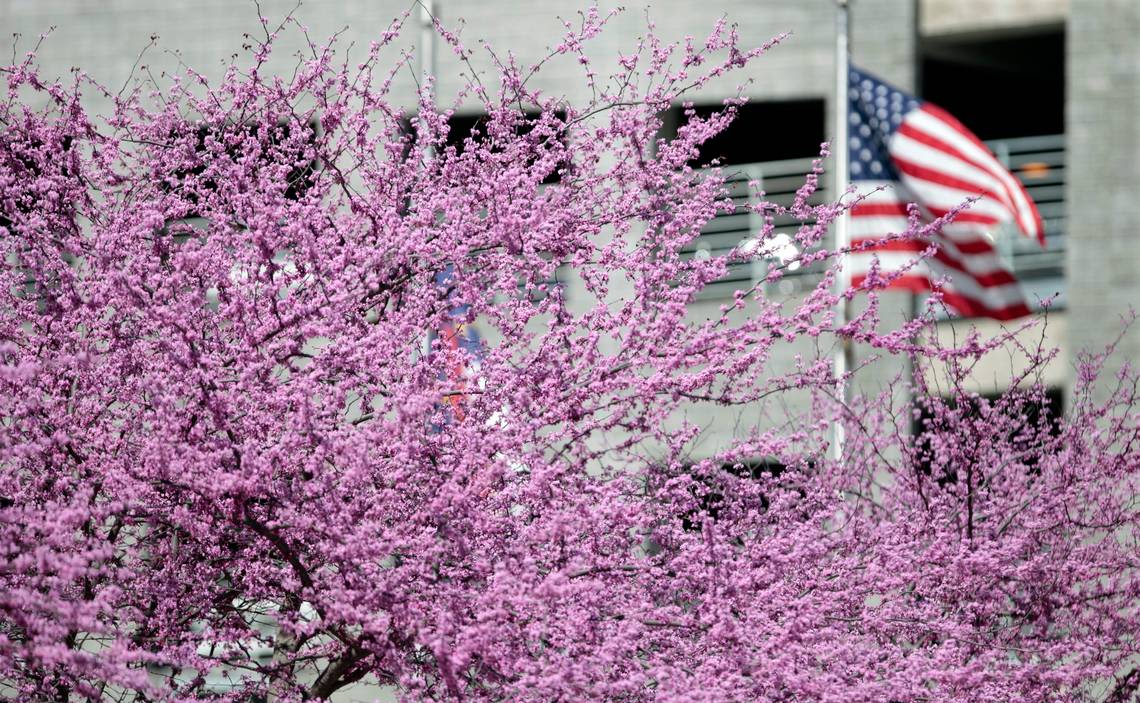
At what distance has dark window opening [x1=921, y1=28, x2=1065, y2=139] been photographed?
2194 cm

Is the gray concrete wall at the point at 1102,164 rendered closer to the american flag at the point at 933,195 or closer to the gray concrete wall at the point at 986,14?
the gray concrete wall at the point at 986,14

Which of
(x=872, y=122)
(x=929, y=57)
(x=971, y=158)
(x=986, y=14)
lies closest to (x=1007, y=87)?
(x=929, y=57)

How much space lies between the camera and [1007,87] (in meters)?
24.6

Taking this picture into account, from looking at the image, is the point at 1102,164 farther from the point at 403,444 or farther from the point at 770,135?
the point at 403,444

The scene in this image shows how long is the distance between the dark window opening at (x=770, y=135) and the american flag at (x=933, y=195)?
626cm

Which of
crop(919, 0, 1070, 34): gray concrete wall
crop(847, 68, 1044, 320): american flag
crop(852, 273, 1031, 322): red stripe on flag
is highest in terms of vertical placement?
crop(919, 0, 1070, 34): gray concrete wall

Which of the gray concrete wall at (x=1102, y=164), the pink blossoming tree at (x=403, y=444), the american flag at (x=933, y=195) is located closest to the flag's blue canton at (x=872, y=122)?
the american flag at (x=933, y=195)

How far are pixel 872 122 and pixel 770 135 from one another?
8105 millimetres

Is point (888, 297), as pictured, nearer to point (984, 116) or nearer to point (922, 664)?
point (984, 116)

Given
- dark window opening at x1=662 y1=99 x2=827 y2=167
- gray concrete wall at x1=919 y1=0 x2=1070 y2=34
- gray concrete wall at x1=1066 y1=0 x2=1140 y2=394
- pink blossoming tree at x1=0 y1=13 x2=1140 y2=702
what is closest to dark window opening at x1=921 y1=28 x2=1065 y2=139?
gray concrete wall at x1=919 y1=0 x2=1070 y2=34

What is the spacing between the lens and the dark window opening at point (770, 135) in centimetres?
2430

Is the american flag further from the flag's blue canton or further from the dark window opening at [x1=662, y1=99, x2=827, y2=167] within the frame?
the dark window opening at [x1=662, y1=99, x2=827, y2=167]

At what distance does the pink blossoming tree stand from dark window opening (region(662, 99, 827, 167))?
14.4 metres

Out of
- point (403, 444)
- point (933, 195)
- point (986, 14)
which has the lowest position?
point (403, 444)
